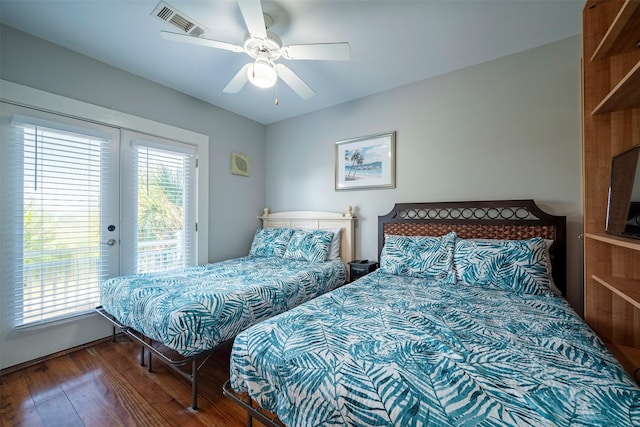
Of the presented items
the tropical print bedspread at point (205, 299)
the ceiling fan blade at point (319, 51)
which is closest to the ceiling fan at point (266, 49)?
the ceiling fan blade at point (319, 51)

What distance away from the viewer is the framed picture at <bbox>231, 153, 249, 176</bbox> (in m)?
3.60

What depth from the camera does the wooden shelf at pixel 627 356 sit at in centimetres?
115

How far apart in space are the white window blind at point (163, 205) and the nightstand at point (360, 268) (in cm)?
196

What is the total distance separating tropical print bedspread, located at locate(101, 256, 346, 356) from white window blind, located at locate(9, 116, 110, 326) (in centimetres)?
38

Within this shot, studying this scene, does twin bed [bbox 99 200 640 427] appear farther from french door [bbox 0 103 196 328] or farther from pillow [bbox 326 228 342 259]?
→ french door [bbox 0 103 196 328]

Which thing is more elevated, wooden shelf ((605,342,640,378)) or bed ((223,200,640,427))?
bed ((223,200,640,427))

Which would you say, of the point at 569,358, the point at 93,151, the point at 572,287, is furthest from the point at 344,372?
the point at 93,151

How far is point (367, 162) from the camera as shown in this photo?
3.08m

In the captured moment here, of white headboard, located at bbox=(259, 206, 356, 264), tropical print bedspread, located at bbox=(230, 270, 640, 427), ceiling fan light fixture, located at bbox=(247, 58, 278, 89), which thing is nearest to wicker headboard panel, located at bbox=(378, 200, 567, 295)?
white headboard, located at bbox=(259, 206, 356, 264)

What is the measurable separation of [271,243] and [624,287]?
3.00 meters

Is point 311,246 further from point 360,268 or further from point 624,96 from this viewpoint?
point 624,96

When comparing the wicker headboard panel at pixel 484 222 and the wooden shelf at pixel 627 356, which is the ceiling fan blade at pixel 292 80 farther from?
the wooden shelf at pixel 627 356

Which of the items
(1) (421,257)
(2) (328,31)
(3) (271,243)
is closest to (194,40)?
(2) (328,31)

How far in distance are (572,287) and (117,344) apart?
405 cm
